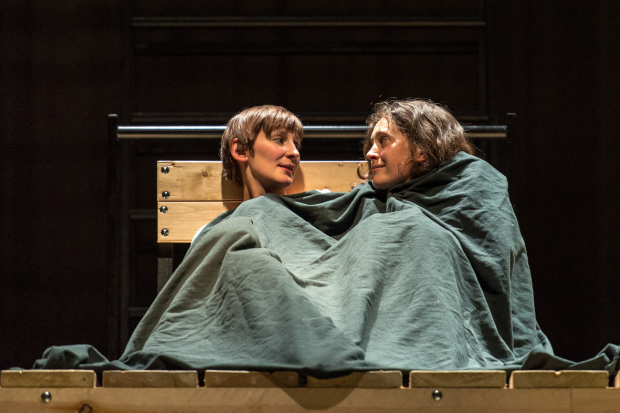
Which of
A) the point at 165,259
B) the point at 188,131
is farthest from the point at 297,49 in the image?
the point at 165,259

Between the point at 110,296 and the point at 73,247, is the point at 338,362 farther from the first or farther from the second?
the point at 73,247

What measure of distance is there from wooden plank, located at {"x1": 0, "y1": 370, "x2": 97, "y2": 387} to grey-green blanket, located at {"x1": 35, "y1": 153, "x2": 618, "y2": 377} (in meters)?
0.05

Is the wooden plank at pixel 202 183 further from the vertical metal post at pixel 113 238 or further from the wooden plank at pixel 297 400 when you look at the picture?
the wooden plank at pixel 297 400

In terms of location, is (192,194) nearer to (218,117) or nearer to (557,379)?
(218,117)

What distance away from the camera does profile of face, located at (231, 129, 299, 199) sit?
2.04 meters

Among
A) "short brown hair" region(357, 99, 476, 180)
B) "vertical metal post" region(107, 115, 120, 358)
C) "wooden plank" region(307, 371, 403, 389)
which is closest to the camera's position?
"wooden plank" region(307, 371, 403, 389)

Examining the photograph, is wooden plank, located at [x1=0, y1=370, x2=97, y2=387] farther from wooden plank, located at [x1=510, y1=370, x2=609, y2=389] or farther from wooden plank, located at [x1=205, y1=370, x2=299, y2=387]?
wooden plank, located at [x1=510, y1=370, x2=609, y2=389]

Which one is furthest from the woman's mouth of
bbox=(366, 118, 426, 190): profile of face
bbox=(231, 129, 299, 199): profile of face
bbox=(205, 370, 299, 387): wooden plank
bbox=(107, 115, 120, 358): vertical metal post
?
bbox=(205, 370, 299, 387): wooden plank

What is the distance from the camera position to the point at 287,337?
118 centimetres

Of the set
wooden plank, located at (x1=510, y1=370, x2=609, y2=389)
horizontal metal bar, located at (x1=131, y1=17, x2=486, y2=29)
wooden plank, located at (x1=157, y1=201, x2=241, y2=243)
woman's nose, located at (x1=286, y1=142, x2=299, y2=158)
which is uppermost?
horizontal metal bar, located at (x1=131, y1=17, x2=486, y2=29)

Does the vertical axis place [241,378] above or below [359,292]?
below

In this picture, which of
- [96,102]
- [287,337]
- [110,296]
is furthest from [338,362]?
[96,102]

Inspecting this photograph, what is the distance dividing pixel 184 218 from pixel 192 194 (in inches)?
3.1

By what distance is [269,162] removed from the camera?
80.3 inches
